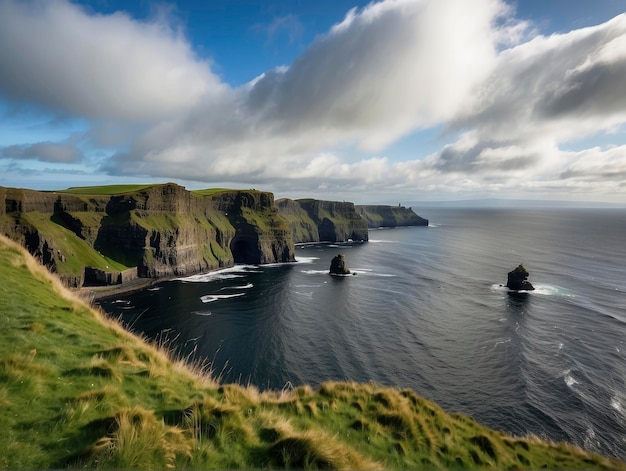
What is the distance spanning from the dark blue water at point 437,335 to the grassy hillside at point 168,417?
11721 mm

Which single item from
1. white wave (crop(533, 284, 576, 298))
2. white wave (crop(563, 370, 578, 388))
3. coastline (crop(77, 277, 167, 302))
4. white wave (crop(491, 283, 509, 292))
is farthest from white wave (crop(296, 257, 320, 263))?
white wave (crop(563, 370, 578, 388))

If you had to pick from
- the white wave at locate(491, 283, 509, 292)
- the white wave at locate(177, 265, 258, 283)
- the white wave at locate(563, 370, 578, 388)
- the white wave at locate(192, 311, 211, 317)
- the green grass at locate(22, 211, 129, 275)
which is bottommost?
the white wave at locate(491, 283, 509, 292)

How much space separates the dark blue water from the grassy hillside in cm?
1172

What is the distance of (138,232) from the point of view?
11238 cm

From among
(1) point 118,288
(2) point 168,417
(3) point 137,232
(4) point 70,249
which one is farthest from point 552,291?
(4) point 70,249

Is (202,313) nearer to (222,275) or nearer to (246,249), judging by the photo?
(222,275)

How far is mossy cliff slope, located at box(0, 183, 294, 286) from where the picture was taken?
90250 millimetres

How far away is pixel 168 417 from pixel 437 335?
203 ft

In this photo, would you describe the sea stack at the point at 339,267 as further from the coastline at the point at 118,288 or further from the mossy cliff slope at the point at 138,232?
the coastline at the point at 118,288

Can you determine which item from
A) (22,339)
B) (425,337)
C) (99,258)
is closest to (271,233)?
(99,258)

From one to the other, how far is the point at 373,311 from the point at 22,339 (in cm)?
7221

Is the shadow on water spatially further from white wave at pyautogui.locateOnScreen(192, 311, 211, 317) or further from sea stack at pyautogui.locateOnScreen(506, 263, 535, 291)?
white wave at pyautogui.locateOnScreen(192, 311, 211, 317)

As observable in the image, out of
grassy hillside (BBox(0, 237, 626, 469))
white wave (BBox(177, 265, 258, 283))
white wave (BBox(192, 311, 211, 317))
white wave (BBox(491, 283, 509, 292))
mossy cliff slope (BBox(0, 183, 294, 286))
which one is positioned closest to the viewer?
grassy hillside (BBox(0, 237, 626, 469))

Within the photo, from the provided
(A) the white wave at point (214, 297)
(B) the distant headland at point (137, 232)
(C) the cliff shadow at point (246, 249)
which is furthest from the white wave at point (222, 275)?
(A) the white wave at point (214, 297)
